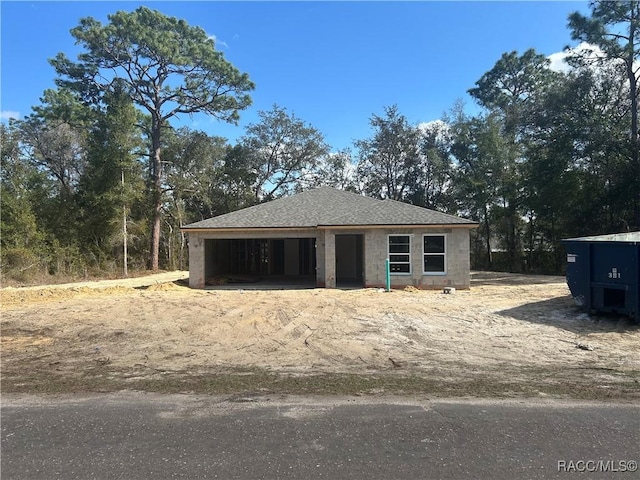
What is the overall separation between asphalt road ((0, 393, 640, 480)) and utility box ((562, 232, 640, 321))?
18.4 ft

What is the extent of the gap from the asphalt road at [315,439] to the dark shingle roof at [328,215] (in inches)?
504

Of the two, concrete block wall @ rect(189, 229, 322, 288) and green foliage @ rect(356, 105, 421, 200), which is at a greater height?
green foliage @ rect(356, 105, 421, 200)

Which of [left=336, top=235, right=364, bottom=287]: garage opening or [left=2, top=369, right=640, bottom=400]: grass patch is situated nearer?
[left=2, top=369, right=640, bottom=400]: grass patch

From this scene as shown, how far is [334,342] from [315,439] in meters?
4.31

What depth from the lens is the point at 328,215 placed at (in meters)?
19.1

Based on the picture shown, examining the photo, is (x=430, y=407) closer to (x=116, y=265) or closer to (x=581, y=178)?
(x=581, y=178)

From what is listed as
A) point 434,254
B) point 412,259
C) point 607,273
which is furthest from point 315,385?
point 434,254

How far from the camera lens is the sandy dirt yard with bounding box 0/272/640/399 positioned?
20.2ft

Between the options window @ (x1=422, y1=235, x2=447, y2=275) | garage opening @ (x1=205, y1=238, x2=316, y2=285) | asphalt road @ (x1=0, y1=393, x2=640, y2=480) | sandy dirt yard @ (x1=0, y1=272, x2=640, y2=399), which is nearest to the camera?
asphalt road @ (x1=0, y1=393, x2=640, y2=480)

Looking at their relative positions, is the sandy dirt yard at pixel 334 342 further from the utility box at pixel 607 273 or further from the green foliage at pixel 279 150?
the green foliage at pixel 279 150

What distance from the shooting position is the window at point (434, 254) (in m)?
17.3

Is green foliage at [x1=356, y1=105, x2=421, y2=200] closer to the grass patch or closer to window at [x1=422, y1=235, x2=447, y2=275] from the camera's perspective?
window at [x1=422, y1=235, x2=447, y2=275]

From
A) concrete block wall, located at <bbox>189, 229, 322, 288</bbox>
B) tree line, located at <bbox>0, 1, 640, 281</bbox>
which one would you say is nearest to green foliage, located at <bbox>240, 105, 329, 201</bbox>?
tree line, located at <bbox>0, 1, 640, 281</bbox>

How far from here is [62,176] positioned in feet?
104
